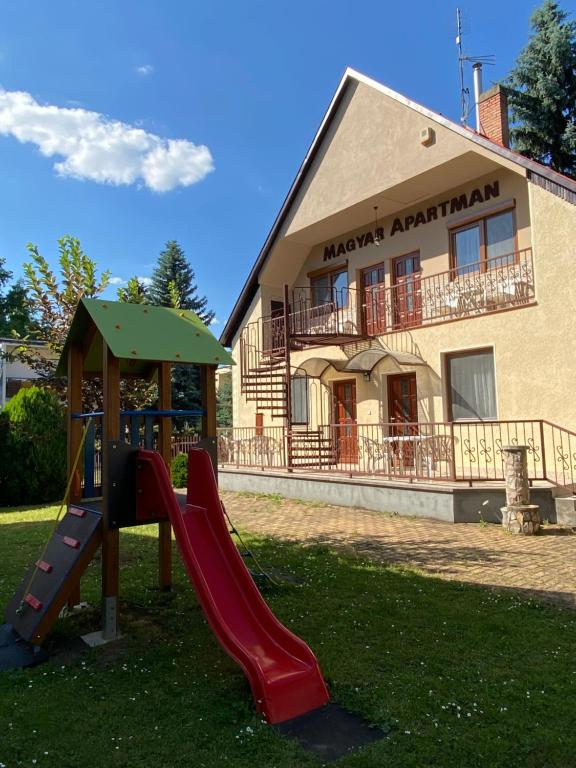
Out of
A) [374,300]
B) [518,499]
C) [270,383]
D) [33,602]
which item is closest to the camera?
[33,602]

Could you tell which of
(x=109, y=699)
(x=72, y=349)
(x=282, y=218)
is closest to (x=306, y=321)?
(x=282, y=218)

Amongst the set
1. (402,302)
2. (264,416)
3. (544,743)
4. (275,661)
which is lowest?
(544,743)

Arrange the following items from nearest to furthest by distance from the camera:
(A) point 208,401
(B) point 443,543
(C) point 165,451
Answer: (A) point 208,401, (C) point 165,451, (B) point 443,543

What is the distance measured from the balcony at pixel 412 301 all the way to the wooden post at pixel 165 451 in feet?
27.4

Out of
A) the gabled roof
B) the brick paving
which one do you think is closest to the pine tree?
the gabled roof

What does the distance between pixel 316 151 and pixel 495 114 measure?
15.8 ft

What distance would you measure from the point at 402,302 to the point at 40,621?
12.1 metres

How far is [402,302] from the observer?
14.5m

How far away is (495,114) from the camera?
13422 mm

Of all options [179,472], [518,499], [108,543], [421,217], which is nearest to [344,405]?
→ [179,472]

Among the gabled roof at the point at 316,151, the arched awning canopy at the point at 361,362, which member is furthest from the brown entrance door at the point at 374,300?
the gabled roof at the point at 316,151

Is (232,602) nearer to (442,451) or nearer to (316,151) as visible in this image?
(442,451)

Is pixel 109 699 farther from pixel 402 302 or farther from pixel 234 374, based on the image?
pixel 234 374

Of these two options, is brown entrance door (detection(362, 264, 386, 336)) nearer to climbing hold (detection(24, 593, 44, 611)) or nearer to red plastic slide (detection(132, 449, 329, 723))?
red plastic slide (detection(132, 449, 329, 723))
